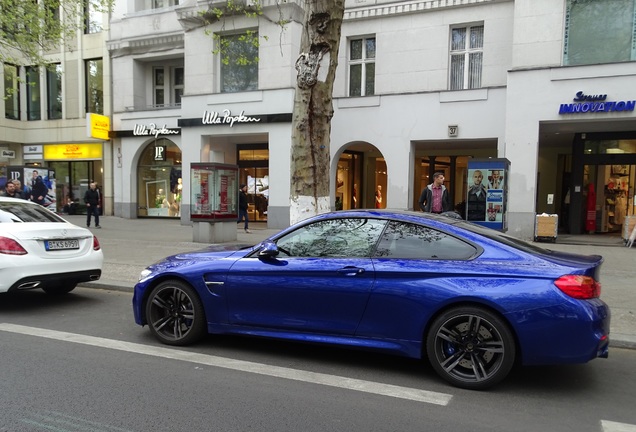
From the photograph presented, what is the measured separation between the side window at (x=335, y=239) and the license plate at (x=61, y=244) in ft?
12.0

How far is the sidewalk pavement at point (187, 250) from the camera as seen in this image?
21.9 ft

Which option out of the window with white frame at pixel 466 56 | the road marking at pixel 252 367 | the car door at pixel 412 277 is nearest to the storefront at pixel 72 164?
the window with white frame at pixel 466 56

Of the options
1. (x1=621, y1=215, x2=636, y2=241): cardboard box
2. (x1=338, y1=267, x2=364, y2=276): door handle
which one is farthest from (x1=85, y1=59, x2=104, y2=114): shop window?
(x1=338, y1=267, x2=364, y2=276): door handle

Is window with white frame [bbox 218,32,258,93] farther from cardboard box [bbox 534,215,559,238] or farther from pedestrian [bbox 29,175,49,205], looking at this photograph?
cardboard box [bbox 534,215,559,238]

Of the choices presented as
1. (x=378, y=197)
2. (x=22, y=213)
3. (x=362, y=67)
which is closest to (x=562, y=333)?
(x=22, y=213)

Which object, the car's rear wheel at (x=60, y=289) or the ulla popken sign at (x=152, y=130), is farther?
the ulla popken sign at (x=152, y=130)

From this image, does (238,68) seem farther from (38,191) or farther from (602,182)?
(602,182)

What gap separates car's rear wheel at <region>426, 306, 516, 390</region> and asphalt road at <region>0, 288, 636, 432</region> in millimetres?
138

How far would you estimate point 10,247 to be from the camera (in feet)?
20.6

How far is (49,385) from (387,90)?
15353 millimetres

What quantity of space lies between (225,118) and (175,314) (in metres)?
14.5

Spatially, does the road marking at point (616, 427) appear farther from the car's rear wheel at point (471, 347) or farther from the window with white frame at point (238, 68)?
the window with white frame at point (238, 68)

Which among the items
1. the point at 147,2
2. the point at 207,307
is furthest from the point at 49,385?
the point at 147,2

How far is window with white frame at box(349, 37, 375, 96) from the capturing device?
17844mm
